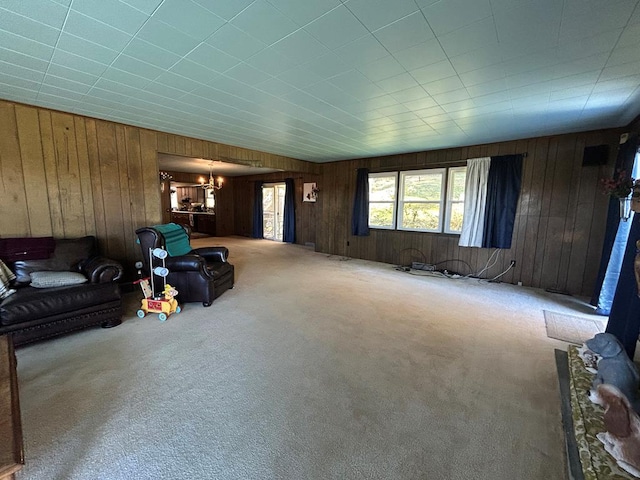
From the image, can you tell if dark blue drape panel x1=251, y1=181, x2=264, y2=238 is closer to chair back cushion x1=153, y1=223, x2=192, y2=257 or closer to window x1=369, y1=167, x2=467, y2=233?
window x1=369, y1=167, x2=467, y2=233

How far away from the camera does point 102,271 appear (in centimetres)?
280

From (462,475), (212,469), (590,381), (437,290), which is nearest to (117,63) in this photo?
(212,469)

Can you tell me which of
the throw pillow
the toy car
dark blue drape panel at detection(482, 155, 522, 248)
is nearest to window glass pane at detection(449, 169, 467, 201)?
dark blue drape panel at detection(482, 155, 522, 248)

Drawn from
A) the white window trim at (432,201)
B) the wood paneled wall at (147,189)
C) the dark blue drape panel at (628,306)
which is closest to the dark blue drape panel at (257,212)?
the wood paneled wall at (147,189)

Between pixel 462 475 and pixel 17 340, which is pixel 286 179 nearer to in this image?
pixel 17 340

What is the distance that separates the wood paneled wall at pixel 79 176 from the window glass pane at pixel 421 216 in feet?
14.0

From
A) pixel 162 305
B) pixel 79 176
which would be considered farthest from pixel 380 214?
pixel 79 176

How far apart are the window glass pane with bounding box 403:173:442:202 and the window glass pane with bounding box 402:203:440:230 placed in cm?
14

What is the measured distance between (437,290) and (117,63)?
4525 mm

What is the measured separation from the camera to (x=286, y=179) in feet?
27.2

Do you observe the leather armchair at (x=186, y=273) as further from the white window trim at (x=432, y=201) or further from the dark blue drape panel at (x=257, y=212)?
the dark blue drape panel at (x=257, y=212)

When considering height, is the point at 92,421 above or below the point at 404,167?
below

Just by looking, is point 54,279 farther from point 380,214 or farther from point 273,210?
point 273,210

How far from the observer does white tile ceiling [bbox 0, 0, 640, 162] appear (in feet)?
5.03
